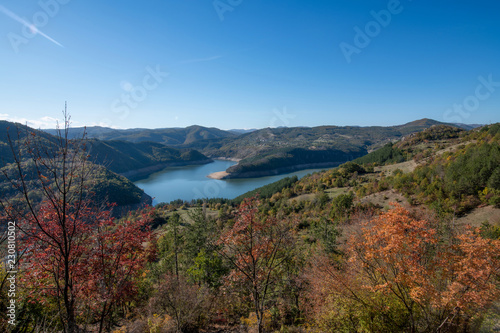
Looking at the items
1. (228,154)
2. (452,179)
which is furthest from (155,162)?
(452,179)

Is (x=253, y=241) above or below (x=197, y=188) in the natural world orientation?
above

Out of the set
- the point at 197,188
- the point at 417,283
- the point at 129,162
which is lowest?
the point at 197,188

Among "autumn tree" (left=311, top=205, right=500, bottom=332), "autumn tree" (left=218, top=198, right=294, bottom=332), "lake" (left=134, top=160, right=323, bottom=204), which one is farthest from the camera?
"lake" (left=134, top=160, right=323, bottom=204)

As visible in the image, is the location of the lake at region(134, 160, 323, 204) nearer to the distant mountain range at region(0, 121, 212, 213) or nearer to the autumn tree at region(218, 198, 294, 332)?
the distant mountain range at region(0, 121, 212, 213)

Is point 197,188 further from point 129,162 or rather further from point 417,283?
point 417,283

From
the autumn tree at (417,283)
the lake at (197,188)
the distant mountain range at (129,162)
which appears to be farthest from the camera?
the lake at (197,188)

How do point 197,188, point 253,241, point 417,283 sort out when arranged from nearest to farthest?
point 417,283 → point 253,241 → point 197,188

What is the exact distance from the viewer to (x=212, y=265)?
400 inches

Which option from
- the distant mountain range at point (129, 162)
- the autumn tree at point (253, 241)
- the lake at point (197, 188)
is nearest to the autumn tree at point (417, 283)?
the autumn tree at point (253, 241)

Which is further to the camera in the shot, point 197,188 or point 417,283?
point 197,188

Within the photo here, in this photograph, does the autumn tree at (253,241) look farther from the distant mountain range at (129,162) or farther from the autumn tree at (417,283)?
the distant mountain range at (129,162)

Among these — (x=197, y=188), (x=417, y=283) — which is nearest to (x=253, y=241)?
(x=417, y=283)

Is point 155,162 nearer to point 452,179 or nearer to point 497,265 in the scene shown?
point 452,179

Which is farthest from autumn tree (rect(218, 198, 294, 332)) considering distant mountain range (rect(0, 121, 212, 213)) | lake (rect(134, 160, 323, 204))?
lake (rect(134, 160, 323, 204))
